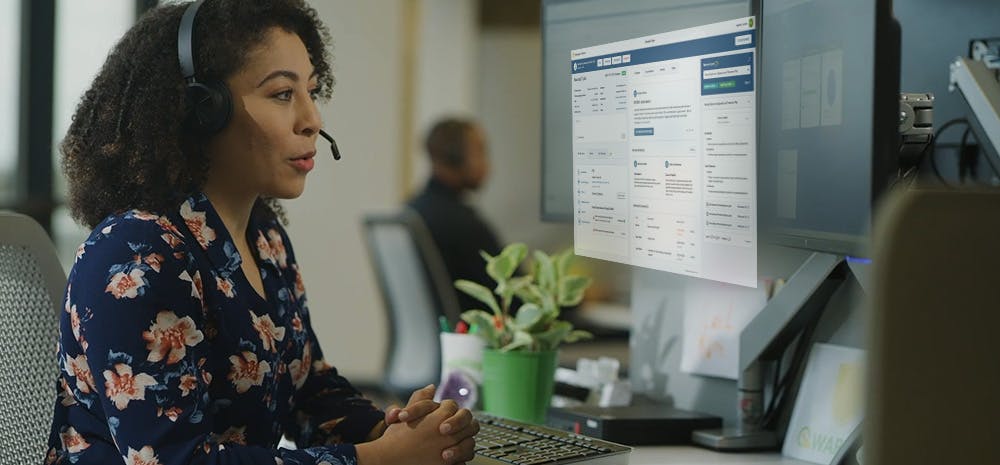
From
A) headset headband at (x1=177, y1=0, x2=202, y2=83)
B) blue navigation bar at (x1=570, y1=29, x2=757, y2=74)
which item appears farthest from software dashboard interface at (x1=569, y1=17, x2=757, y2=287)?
headset headband at (x1=177, y1=0, x2=202, y2=83)

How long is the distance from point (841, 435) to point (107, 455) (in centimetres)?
85

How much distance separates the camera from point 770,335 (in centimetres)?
149

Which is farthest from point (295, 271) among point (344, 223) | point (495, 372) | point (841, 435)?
point (344, 223)

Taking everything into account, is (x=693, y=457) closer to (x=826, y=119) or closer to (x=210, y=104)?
(x=826, y=119)

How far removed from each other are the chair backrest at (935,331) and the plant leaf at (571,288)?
3.17ft

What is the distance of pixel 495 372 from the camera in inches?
64.9

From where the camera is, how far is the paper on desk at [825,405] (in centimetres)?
142

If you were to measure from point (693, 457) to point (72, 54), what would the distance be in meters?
3.60

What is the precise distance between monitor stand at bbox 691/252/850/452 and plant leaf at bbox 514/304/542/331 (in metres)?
0.27

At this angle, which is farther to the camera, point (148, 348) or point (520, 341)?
point (520, 341)

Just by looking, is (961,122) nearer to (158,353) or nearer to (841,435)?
(841,435)

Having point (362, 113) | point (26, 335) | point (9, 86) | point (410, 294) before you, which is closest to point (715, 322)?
point (26, 335)

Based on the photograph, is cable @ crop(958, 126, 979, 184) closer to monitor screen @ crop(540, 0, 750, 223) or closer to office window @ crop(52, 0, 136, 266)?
monitor screen @ crop(540, 0, 750, 223)

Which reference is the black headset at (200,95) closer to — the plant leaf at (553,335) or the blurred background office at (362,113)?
the plant leaf at (553,335)
